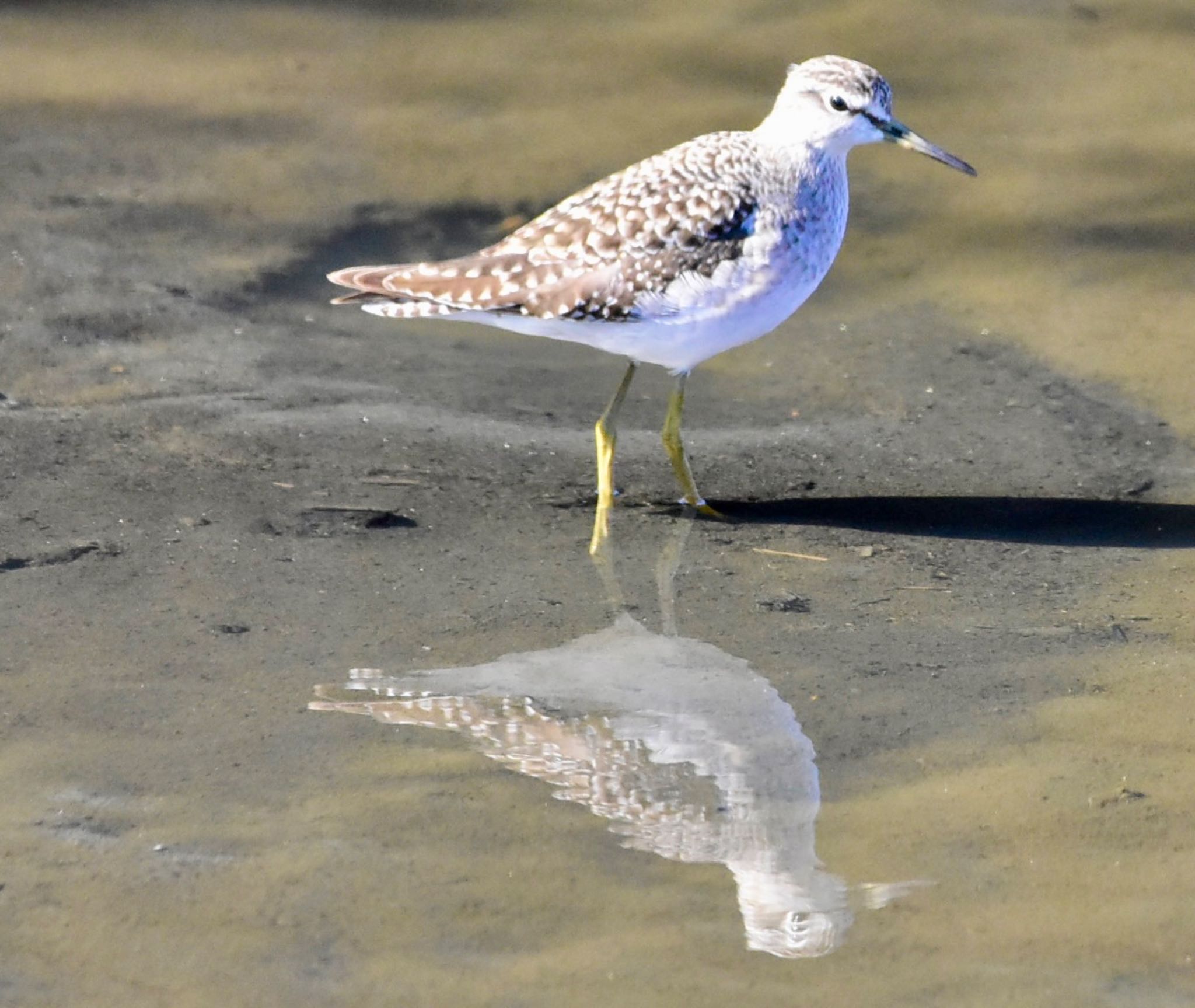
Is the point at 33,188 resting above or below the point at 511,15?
below

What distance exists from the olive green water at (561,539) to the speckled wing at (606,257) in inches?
29.0

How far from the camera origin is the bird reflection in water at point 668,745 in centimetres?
380

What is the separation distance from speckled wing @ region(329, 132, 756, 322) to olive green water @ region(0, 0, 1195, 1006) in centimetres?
74

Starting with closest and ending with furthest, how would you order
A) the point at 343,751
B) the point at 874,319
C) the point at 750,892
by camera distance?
the point at 750,892
the point at 343,751
the point at 874,319

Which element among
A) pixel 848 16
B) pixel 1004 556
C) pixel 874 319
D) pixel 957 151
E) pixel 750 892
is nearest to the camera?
pixel 750 892

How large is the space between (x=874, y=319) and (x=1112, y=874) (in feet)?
13.9

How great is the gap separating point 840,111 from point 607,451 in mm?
1545

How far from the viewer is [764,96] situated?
28.5 ft

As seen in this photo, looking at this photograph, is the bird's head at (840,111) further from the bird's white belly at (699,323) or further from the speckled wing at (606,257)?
the bird's white belly at (699,323)

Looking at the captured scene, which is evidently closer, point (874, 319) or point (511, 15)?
point (874, 319)

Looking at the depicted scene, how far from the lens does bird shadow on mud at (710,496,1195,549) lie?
236 inches

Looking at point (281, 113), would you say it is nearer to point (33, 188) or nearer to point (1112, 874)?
point (33, 188)

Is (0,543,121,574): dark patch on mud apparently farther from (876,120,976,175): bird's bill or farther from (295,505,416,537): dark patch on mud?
(876,120,976,175): bird's bill

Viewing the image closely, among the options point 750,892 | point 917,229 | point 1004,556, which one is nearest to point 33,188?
point 917,229
